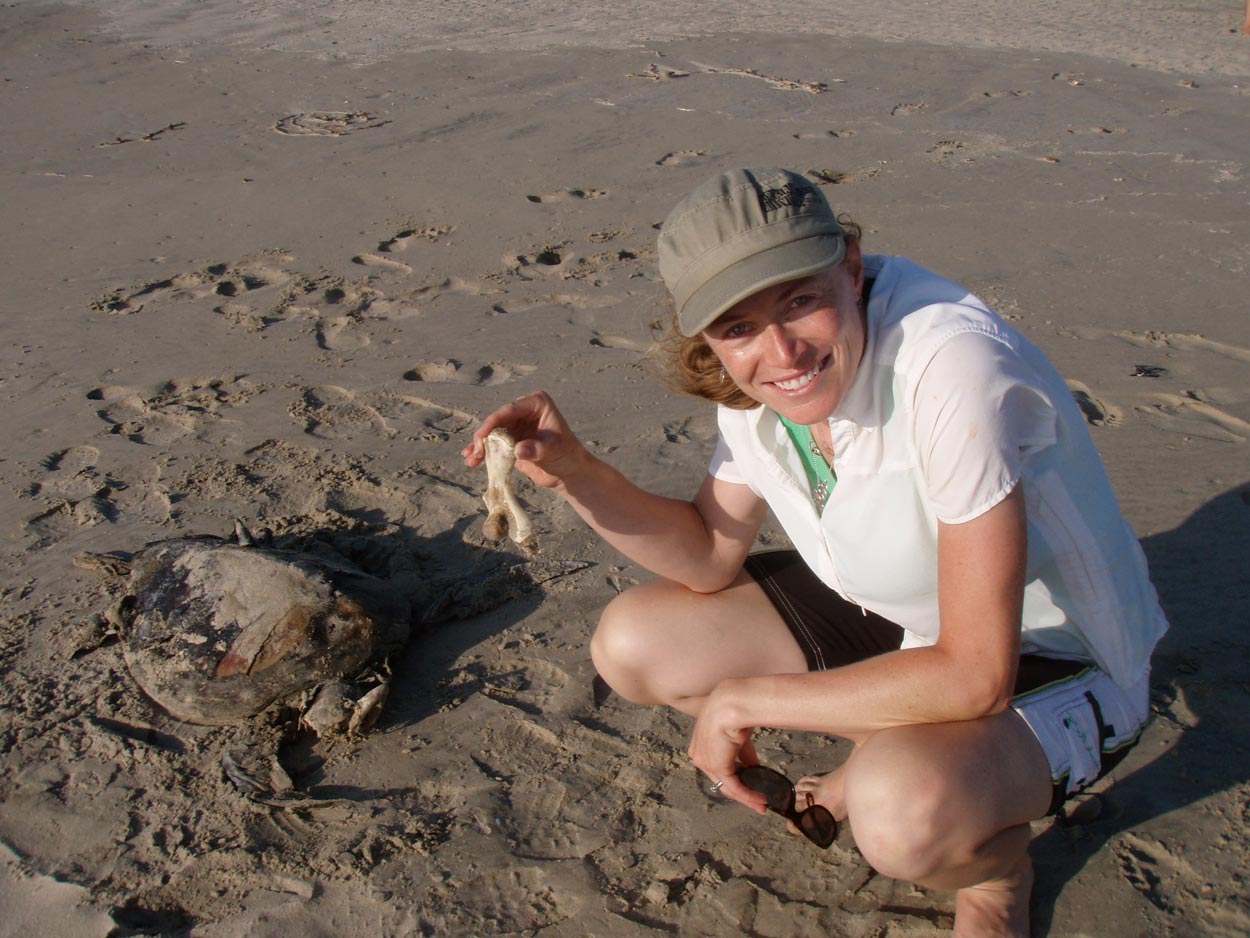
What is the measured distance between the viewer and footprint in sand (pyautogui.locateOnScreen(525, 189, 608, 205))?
5656 millimetres

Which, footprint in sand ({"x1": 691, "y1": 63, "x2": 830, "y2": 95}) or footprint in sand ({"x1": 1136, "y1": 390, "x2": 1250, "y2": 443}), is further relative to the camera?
footprint in sand ({"x1": 691, "y1": 63, "x2": 830, "y2": 95})

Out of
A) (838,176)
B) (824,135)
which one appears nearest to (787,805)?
(838,176)

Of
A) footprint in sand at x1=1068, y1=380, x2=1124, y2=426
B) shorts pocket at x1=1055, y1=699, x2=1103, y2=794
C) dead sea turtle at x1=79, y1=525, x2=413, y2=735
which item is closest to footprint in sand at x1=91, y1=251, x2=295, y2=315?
dead sea turtle at x1=79, y1=525, x2=413, y2=735

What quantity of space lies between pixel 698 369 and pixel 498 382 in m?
2.16

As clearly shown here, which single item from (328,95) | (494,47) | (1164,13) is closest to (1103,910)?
(328,95)

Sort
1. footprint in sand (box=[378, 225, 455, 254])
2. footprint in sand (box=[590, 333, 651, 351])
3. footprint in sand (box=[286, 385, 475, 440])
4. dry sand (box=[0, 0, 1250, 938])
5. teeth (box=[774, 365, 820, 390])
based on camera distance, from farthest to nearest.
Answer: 1. footprint in sand (box=[378, 225, 455, 254])
2. footprint in sand (box=[590, 333, 651, 351])
3. footprint in sand (box=[286, 385, 475, 440])
4. dry sand (box=[0, 0, 1250, 938])
5. teeth (box=[774, 365, 820, 390])

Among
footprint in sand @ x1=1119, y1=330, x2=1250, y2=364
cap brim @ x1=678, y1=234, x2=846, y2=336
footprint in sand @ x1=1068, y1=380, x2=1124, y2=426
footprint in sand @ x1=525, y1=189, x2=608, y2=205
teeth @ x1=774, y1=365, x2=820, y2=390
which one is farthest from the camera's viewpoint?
footprint in sand @ x1=525, y1=189, x2=608, y2=205

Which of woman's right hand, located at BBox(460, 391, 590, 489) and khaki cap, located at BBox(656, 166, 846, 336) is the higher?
khaki cap, located at BBox(656, 166, 846, 336)

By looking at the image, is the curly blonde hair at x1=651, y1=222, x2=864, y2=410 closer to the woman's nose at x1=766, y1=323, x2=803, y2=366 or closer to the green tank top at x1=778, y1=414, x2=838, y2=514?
the green tank top at x1=778, y1=414, x2=838, y2=514

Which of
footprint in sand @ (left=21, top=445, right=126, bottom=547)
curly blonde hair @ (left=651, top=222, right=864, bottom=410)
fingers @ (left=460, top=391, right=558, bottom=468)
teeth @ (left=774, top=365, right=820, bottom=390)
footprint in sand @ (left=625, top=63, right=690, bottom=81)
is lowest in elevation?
footprint in sand @ (left=21, top=445, right=126, bottom=547)

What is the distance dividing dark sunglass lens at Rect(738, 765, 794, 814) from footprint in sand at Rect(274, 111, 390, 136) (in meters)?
5.80

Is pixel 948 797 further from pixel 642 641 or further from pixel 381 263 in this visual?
pixel 381 263

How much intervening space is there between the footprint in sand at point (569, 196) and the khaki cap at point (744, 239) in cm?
406

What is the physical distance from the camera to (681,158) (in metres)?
6.13
